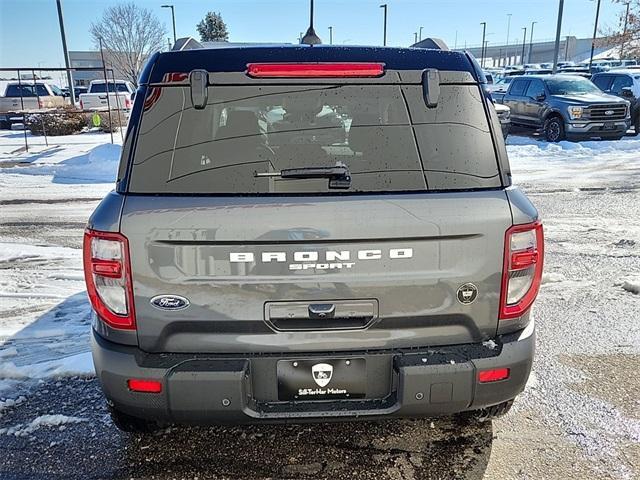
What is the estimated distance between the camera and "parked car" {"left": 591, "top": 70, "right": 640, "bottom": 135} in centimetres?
1709

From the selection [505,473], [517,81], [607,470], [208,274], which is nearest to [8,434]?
[208,274]

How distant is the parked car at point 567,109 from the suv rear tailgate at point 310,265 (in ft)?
48.3

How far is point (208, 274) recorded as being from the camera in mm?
2211

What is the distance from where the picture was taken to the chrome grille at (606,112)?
15000mm

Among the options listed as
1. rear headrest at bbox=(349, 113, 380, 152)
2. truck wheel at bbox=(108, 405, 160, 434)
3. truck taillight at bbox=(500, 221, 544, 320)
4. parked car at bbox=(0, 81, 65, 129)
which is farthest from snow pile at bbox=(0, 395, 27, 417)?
parked car at bbox=(0, 81, 65, 129)

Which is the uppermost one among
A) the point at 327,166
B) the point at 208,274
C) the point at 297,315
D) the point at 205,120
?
the point at 205,120

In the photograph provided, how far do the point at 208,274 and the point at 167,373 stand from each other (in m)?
0.46

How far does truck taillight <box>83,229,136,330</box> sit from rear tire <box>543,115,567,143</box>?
51.6 feet

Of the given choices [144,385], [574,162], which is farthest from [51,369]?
[574,162]

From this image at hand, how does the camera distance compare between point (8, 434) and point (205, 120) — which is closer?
point (205, 120)

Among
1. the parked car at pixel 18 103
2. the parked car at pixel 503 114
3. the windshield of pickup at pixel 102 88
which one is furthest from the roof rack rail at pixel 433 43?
the windshield of pickup at pixel 102 88

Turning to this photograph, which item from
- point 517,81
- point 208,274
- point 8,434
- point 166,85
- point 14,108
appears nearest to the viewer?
point 208,274

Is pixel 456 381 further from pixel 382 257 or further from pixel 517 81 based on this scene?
pixel 517 81

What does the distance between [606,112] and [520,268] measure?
15018 millimetres
